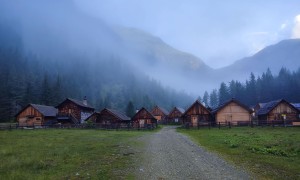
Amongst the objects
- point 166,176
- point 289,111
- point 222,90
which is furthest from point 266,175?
point 222,90

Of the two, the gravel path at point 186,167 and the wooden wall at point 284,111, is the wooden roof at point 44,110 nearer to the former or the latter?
the wooden wall at point 284,111

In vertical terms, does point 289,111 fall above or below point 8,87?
below

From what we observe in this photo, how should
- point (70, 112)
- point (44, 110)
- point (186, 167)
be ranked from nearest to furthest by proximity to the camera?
1. point (186, 167)
2. point (44, 110)
3. point (70, 112)

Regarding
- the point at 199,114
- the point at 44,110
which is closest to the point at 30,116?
the point at 44,110

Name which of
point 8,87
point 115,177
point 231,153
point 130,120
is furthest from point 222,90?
point 115,177

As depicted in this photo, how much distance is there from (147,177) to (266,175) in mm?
5905

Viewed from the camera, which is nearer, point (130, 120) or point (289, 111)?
point (289, 111)

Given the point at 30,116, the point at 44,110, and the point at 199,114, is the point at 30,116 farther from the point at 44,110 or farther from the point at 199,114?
the point at 199,114

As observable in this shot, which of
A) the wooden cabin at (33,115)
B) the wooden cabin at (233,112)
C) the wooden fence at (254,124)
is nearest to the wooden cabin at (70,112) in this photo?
the wooden cabin at (33,115)

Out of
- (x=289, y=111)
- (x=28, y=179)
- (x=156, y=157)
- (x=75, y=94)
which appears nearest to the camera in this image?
(x=28, y=179)

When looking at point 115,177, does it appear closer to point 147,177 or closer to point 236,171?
point 147,177

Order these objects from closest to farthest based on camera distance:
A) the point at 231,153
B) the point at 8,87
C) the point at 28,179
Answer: the point at 28,179 → the point at 231,153 → the point at 8,87

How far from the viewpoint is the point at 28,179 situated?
514 inches

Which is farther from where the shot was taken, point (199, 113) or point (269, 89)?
point (269, 89)
